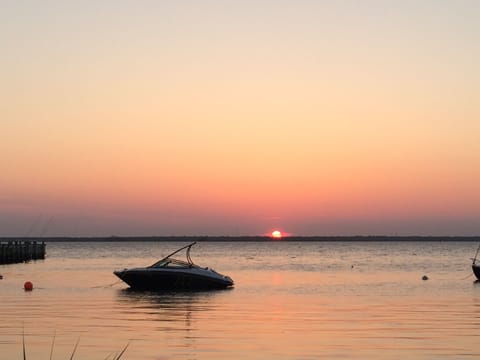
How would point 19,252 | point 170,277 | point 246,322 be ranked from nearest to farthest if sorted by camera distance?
point 246,322 → point 170,277 → point 19,252

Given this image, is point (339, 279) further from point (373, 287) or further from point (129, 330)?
point (129, 330)

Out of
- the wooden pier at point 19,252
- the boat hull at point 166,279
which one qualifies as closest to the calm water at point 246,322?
the boat hull at point 166,279

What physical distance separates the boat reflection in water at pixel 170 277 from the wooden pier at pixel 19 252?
133 ft

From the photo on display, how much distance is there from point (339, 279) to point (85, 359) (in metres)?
45.8

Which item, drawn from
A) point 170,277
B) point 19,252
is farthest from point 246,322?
point 19,252

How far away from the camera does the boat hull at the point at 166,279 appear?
→ 47625 millimetres

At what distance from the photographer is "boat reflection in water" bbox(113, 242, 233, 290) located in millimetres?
47656

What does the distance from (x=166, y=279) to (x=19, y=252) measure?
48881mm

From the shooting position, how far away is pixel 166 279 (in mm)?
47625

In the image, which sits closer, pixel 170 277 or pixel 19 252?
pixel 170 277

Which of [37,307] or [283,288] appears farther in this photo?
[283,288]

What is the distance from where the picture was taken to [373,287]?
184ft

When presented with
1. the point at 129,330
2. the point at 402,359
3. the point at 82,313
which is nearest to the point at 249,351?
the point at 402,359

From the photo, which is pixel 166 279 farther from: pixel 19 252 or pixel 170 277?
pixel 19 252
